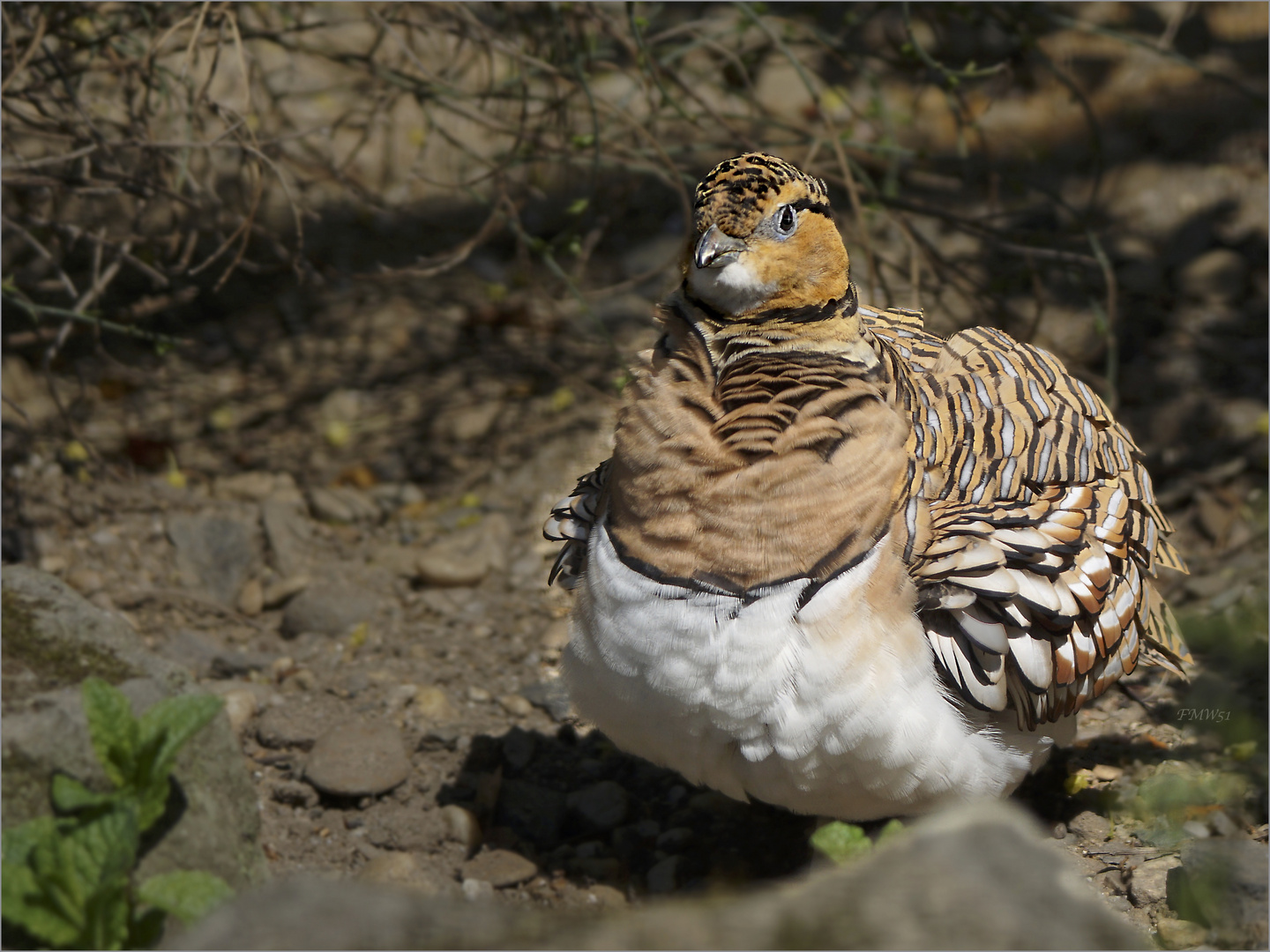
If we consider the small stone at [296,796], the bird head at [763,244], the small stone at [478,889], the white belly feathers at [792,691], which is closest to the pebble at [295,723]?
the small stone at [296,796]

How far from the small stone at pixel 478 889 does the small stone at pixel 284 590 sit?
172 cm

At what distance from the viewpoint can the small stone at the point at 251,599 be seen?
4734 millimetres

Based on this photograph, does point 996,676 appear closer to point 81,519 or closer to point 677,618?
point 677,618

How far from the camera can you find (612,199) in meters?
6.53

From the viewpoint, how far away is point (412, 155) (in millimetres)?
6578

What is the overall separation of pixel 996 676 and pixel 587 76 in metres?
3.44

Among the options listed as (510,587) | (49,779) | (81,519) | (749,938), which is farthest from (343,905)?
(81,519)

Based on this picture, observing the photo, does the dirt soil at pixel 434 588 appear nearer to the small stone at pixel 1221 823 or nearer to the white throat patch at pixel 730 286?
the small stone at pixel 1221 823

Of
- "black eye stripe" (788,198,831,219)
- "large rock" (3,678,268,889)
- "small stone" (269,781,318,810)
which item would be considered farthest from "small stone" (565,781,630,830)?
"black eye stripe" (788,198,831,219)

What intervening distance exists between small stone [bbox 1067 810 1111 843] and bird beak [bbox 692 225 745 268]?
6.64 feet

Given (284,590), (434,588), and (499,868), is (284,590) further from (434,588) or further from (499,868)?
(499,868)

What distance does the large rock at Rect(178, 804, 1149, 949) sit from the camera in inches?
58.7

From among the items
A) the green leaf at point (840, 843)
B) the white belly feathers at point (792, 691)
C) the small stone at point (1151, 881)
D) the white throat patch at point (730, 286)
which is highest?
the white throat patch at point (730, 286)

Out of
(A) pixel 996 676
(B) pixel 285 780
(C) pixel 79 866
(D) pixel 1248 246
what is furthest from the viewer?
(D) pixel 1248 246
